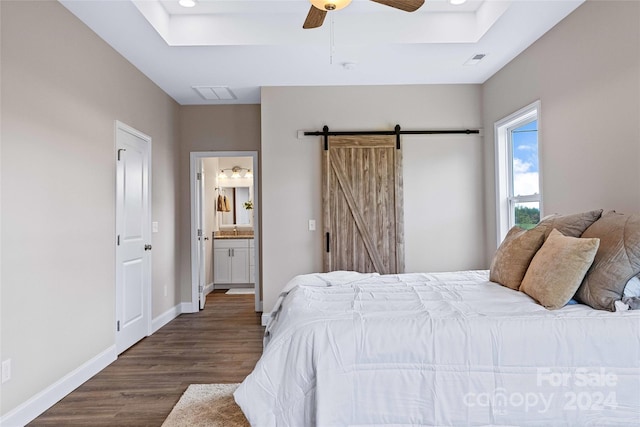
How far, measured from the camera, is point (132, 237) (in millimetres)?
3824

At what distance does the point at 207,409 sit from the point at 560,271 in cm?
217

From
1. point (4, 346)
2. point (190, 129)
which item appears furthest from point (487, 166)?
point (4, 346)

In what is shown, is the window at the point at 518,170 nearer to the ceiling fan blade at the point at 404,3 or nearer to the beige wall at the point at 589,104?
the beige wall at the point at 589,104

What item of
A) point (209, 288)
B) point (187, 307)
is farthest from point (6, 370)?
point (209, 288)

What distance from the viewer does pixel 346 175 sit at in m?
4.38

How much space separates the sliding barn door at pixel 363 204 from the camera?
171 inches

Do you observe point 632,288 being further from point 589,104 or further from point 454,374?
point 589,104

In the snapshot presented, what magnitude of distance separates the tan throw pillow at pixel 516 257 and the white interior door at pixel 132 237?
3152 millimetres

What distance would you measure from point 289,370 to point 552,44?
316cm

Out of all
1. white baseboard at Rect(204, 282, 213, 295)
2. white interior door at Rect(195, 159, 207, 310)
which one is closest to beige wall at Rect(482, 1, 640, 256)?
white interior door at Rect(195, 159, 207, 310)

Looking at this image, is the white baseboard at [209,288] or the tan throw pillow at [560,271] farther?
the white baseboard at [209,288]

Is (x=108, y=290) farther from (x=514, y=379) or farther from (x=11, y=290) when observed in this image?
(x=514, y=379)

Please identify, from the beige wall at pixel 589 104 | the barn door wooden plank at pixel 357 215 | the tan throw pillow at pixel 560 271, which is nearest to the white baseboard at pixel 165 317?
the barn door wooden plank at pixel 357 215

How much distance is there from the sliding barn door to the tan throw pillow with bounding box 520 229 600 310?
2270 mm
